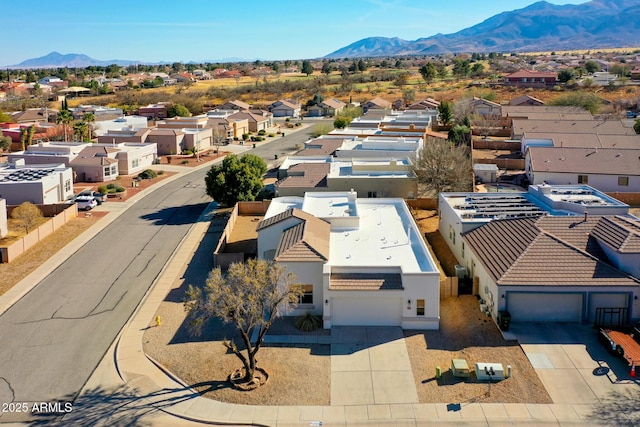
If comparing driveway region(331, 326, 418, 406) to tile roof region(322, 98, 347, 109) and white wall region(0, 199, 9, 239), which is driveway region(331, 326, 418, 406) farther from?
tile roof region(322, 98, 347, 109)

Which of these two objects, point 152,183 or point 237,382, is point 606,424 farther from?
point 152,183

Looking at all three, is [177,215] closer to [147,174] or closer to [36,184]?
[36,184]

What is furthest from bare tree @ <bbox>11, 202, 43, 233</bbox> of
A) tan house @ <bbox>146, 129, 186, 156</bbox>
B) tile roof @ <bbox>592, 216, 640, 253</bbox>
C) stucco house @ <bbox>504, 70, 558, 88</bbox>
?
stucco house @ <bbox>504, 70, 558, 88</bbox>

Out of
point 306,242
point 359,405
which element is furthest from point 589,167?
point 359,405

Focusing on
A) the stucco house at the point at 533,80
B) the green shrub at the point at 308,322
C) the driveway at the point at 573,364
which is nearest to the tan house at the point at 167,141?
the green shrub at the point at 308,322

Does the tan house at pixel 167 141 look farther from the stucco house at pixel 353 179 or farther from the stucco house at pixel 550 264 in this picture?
the stucco house at pixel 550 264
